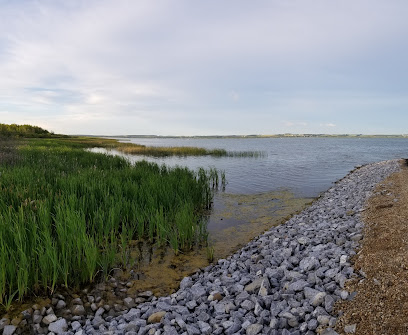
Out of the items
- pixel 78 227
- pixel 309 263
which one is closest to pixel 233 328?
pixel 309 263

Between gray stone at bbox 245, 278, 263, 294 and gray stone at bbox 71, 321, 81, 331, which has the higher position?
gray stone at bbox 245, 278, 263, 294

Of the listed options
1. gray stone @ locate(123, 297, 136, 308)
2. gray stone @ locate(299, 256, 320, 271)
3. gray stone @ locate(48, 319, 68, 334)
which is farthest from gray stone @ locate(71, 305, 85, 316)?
gray stone @ locate(299, 256, 320, 271)

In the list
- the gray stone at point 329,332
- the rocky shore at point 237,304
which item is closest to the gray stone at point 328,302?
the rocky shore at point 237,304

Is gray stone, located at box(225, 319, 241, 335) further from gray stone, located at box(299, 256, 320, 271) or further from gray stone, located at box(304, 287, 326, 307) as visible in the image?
gray stone, located at box(299, 256, 320, 271)

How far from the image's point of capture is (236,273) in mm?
6562

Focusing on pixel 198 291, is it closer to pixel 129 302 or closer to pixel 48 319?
pixel 129 302

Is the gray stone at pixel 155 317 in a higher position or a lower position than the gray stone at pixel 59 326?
higher

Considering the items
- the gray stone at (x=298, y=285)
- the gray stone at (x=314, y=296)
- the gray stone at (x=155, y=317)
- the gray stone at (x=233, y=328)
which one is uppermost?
the gray stone at (x=314, y=296)

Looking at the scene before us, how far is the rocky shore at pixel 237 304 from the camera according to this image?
4520 millimetres

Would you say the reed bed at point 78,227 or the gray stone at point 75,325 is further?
the reed bed at point 78,227

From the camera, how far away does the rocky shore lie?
4520 millimetres

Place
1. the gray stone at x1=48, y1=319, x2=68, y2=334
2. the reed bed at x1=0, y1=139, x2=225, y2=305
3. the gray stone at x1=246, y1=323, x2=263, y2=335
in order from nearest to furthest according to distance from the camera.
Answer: the gray stone at x1=246, y1=323, x2=263, y2=335 < the gray stone at x1=48, y1=319, x2=68, y2=334 < the reed bed at x1=0, y1=139, x2=225, y2=305

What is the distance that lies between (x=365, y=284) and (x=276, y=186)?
16.9m

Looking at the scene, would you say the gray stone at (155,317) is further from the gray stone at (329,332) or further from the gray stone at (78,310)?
the gray stone at (329,332)
